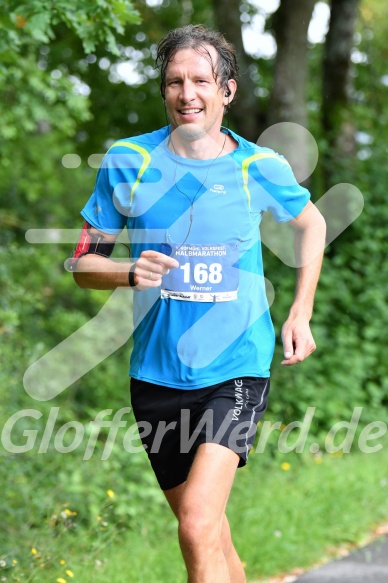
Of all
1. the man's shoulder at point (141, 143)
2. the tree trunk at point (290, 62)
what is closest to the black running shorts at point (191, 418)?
the man's shoulder at point (141, 143)

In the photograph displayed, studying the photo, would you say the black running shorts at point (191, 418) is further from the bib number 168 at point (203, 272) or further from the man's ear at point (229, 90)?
the man's ear at point (229, 90)

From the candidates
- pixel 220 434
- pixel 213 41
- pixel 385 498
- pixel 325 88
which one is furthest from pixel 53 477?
pixel 325 88

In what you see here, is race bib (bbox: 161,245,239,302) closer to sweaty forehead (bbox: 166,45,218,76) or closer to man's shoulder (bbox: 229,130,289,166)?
man's shoulder (bbox: 229,130,289,166)

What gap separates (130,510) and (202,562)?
2.76 metres

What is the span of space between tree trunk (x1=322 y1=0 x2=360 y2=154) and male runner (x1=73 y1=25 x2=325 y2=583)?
7.62 m

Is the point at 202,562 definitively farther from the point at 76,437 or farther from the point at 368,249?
the point at 368,249

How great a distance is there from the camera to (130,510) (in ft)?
19.2

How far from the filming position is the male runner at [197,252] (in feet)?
11.3

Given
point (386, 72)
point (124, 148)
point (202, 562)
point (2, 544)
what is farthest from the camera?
point (386, 72)

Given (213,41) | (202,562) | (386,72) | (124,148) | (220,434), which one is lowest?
(386,72)

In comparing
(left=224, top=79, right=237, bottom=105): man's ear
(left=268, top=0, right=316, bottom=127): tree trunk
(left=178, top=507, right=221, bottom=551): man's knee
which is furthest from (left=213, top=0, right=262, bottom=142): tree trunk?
(left=178, top=507, right=221, bottom=551): man's knee

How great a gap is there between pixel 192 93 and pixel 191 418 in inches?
47.0

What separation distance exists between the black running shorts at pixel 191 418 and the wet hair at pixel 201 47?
1129 millimetres

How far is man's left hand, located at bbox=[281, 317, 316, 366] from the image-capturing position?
340 cm
